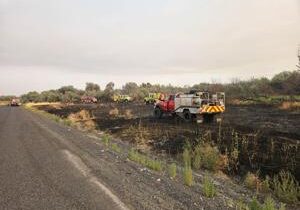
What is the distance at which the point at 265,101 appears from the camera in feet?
188

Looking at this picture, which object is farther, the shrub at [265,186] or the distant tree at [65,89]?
the distant tree at [65,89]

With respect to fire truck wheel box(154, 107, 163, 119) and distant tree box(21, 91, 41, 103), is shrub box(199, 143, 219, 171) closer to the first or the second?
fire truck wheel box(154, 107, 163, 119)

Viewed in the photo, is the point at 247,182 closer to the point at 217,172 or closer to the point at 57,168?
the point at 217,172

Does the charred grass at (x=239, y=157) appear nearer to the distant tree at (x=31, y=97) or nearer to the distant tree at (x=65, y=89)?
the distant tree at (x=31, y=97)

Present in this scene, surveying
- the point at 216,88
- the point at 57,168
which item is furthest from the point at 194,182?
the point at 216,88

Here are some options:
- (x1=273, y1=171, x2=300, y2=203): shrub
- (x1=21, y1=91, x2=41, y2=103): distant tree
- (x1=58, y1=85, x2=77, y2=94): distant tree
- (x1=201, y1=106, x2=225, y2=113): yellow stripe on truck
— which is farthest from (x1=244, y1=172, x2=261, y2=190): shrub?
(x1=58, y1=85, x2=77, y2=94): distant tree

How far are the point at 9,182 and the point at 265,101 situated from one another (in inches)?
1914

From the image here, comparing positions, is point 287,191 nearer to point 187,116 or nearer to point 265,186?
point 265,186

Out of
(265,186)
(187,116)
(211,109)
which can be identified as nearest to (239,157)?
(265,186)

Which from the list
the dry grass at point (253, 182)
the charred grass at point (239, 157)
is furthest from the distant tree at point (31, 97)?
the dry grass at point (253, 182)

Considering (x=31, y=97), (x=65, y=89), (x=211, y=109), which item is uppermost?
(x=65, y=89)

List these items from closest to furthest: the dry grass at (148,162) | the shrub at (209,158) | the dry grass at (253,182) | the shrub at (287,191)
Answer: the shrub at (287,191), the dry grass at (253,182), the dry grass at (148,162), the shrub at (209,158)

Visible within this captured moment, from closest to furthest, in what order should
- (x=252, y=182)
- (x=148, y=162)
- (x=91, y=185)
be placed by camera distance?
1. (x=91, y=185)
2. (x=252, y=182)
3. (x=148, y=162)

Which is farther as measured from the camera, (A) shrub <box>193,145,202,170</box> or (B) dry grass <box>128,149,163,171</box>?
(A) shrub <box>193,145,202,170</box>
